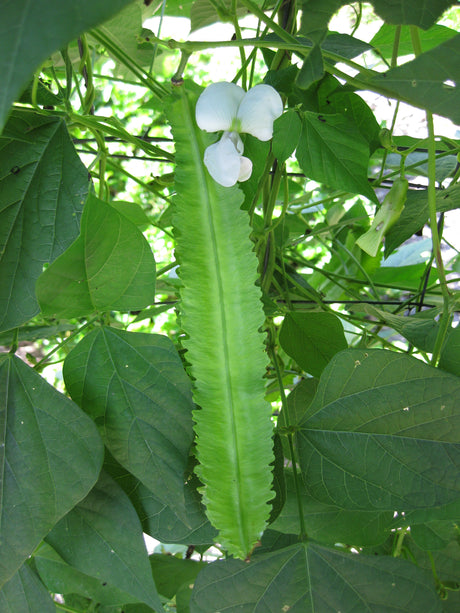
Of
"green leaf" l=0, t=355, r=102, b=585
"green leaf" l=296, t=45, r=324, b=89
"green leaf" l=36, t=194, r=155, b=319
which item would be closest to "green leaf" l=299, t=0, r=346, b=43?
"green leaf" l=296, t=45, r=324, b=89

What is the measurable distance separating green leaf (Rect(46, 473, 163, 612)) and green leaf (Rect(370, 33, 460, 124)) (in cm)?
45

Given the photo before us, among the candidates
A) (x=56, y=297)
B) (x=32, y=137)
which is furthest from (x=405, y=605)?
(x=32, y=137)

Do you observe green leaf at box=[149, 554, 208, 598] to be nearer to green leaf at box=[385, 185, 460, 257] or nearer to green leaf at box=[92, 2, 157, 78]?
green leaf at box=[385, 185, 460, 257]

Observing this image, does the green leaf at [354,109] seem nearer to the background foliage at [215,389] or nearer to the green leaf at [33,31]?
the background foliage at [215,389]

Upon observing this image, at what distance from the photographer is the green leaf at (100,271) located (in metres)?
0.47

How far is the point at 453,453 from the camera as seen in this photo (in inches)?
20.0

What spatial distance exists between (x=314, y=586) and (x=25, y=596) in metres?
0.32

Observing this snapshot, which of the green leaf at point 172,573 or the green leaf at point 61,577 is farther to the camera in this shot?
the green leaf at point 172,573

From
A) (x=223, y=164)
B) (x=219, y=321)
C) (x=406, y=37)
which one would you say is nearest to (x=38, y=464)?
(x=219, y=321)

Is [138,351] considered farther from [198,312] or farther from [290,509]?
[290,509]

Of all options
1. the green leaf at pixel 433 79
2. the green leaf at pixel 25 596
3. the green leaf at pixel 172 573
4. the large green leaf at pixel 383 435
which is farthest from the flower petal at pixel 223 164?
the green leaf at pixel 172 573

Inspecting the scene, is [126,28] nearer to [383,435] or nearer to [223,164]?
[223,164]

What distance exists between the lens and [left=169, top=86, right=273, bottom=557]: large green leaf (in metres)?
0.45

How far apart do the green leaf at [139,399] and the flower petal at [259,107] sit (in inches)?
8.4
